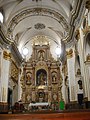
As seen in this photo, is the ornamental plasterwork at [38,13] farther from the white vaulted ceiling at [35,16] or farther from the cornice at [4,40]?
the cornice at [4,40]

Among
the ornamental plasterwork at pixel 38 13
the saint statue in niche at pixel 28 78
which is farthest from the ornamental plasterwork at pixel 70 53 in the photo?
the saint statue in niche at pixel 28 78

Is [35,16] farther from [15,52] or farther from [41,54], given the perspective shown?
[41,54]

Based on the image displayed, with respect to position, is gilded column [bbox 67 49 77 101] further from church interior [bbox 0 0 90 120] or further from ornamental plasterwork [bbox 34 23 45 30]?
ornamental plasterwork [bbox 34 23 45 30]

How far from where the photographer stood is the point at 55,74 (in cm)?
1964

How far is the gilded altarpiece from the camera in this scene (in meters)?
18.3

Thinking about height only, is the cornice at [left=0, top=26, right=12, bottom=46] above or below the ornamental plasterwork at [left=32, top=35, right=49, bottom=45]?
below

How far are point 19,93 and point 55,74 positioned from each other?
4.64m

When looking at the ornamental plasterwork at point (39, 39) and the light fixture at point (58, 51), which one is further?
the ornamental plasterwork at point (39, 39)

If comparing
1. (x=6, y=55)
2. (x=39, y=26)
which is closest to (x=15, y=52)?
(x=6, y=55)

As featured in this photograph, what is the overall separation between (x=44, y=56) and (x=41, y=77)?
2.59 metres

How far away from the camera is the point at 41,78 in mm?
19672

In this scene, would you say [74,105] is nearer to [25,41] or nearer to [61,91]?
[61,91]

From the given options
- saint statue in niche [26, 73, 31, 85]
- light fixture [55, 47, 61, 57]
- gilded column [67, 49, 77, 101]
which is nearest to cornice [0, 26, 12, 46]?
gilded column [67, 49, 77, 101]

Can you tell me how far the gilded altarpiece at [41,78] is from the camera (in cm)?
1834
